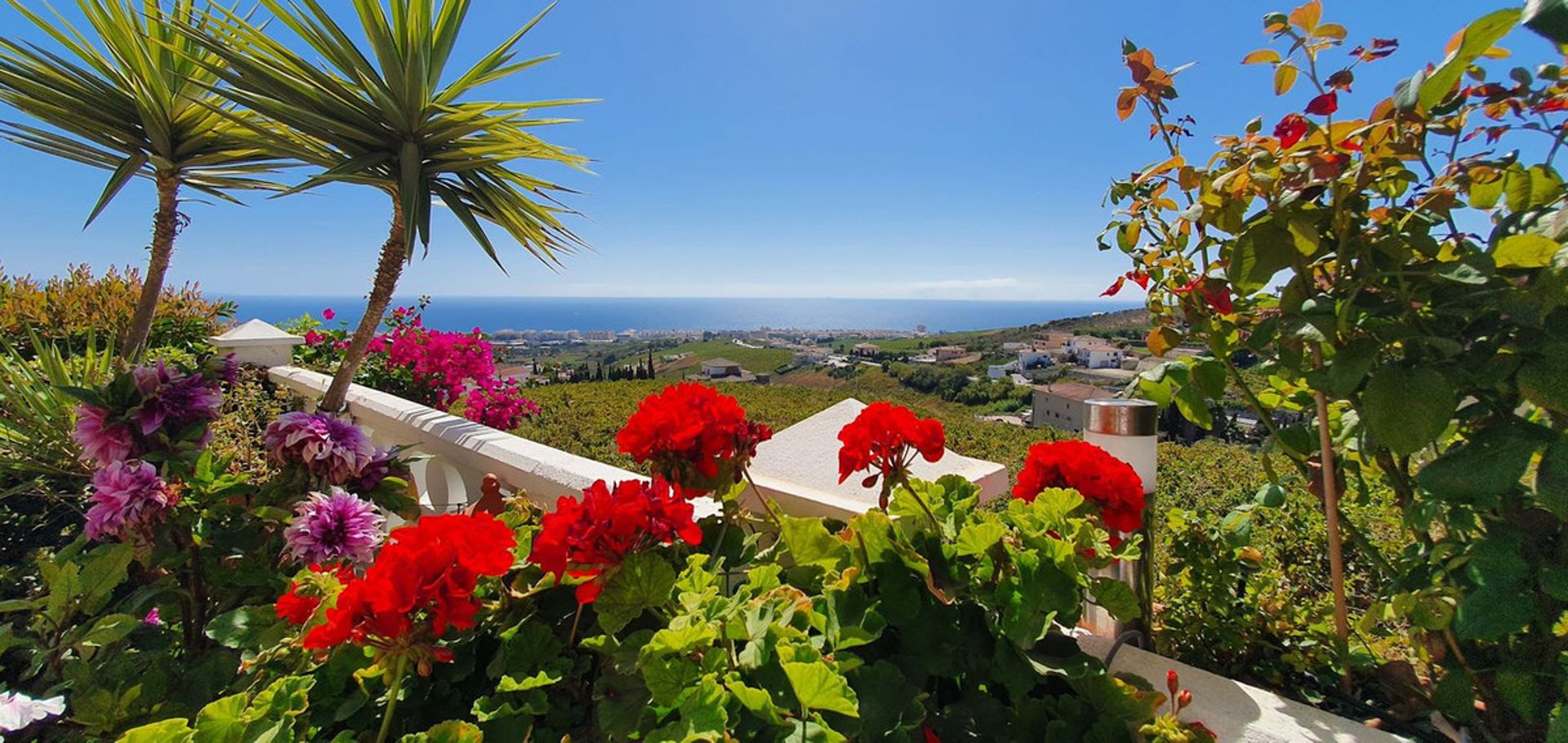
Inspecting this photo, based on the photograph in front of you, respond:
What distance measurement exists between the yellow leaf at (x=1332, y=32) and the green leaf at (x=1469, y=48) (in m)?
0.16

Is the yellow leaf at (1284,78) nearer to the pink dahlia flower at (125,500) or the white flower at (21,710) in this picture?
the white flower at (21,710)

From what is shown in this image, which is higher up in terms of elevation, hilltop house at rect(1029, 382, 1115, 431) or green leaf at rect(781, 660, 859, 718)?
green leaf at rect(781, 660, 859, 718)

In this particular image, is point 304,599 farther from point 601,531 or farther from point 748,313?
point 748,313

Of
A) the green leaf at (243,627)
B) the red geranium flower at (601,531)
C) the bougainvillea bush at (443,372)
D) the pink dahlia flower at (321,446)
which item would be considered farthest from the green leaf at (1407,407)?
the bougainvillea bush at (443,372)

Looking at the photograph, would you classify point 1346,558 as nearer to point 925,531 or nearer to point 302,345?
point 925,531

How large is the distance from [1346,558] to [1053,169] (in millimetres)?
11002

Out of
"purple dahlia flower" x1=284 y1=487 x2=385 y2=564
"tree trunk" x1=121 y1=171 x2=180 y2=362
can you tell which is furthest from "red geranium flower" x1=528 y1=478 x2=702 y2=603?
"tree trunk" x1=121 y1=171 x2=180 y2=362

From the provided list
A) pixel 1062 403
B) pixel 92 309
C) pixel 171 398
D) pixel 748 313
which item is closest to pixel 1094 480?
pixel 171 398

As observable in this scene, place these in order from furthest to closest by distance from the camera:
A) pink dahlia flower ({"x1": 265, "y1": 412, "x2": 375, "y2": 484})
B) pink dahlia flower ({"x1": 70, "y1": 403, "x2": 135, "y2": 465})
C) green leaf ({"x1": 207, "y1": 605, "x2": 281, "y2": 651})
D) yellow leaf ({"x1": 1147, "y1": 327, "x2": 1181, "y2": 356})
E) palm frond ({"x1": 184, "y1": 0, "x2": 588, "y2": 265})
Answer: palm frond ({"x1": 184, "y1": 0, "x2": 588, "y2": 265}) < pink dahlia flower ({"x1": 265, "y1": 412, "x2": 375, "y2": 484}) < pink dahlia flower ({"x1": 70, "y1": 403, "x2": 135, "y2": 465}) < yellow leaf ({"x1": 1147, "y1": 327, "x2": 1181, "y2": 356}) < green leaf ({"x1": 207, "y1": 605, "x2": 281, "y2": 651})

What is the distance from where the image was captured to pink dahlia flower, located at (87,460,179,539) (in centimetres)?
111

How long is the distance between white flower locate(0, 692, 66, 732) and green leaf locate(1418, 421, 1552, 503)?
1.66 meters

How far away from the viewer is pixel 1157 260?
1.04 meters

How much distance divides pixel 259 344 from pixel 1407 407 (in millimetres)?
5836

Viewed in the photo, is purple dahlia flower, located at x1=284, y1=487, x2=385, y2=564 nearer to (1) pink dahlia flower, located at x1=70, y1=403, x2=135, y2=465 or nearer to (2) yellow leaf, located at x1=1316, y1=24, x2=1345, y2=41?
(1) pink dahlia flower, located at x1=70, y1=403, x2=135, y2=465
